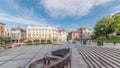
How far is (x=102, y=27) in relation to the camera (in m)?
55.1

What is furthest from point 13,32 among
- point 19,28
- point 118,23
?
point 118,23

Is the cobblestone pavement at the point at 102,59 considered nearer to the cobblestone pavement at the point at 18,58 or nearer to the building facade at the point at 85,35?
the cobblestone pavement at the point at 18,58

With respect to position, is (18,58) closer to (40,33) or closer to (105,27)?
(105,27)

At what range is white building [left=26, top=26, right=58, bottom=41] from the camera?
7181 centimetres

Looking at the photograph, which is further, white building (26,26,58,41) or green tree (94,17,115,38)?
white building (26,26,58,41)

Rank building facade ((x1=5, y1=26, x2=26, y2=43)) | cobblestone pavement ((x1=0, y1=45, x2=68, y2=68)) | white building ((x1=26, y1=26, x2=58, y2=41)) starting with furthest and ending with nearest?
1. building facade ((x1=5, y1=26, x2=26, y2=43))
2. white building ((x1=26, y1=26, x2=58, y2=41))
3. cobblestone pavement ((x1=0, y1=45, x2=68, y2=68))

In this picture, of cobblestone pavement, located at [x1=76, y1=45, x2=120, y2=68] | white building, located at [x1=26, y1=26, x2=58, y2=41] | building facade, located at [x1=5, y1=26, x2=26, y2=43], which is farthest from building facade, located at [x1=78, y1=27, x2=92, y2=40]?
cobblestone pavement, located at [x1=76, y1=45, x2=120, y2=68]

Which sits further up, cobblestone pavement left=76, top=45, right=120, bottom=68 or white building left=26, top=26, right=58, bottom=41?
white building left=26, top=26, right=58, bottom=41

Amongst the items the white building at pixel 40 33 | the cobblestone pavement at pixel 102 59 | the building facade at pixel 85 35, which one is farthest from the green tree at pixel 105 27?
the cobblestone pavement at pixel 102 59

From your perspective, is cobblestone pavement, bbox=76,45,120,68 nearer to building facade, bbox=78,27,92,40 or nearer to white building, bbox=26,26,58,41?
building facade, bbox=78,27,92,40

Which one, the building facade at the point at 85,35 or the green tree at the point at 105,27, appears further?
the building facade at the point at 85,35

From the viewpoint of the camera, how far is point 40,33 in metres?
72.9

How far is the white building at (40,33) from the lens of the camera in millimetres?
71812

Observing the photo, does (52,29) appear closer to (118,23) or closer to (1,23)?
(1,23)
